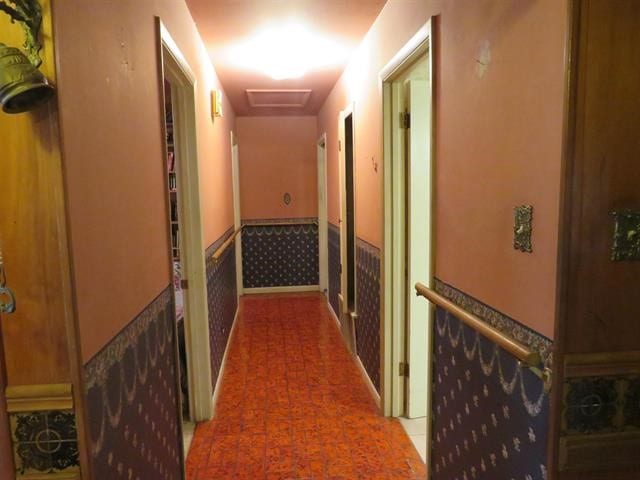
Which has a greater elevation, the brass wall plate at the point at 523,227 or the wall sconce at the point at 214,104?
the wall sconce at the point at 214,104

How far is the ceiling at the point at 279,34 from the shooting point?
227 cm

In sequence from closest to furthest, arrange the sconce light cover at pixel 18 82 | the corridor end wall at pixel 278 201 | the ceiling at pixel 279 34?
the sconce light cover at pixel 18 82 → the ceiling at pixel 279 34 → the corridor end wall at pixel 278 201

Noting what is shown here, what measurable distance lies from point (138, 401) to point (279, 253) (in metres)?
4.40

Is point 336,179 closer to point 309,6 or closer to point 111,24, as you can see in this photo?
point 309,6

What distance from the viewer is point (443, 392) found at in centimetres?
174

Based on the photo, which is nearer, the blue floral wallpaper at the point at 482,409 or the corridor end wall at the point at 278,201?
the blue floral wallpaper at the point at 482,409

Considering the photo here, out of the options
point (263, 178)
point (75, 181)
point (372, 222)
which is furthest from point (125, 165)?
point (263, 178)

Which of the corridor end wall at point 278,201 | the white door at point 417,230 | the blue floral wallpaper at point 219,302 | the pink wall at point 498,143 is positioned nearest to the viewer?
the pink wall at point 498,143

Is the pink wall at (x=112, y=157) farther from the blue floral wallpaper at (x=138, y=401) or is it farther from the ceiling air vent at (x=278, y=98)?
the ceiling air vent at (x=278, y=98)

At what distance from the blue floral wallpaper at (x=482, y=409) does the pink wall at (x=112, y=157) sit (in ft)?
3.43

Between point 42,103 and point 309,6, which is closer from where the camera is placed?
point 42,103

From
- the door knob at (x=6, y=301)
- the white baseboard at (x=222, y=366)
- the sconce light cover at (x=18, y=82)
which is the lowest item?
the white baseboard at (x=222, y=366)

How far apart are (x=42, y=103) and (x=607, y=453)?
4.80 feet

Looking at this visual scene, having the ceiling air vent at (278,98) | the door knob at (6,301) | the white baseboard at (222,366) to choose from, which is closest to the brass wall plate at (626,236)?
the door knob at (6,301)
